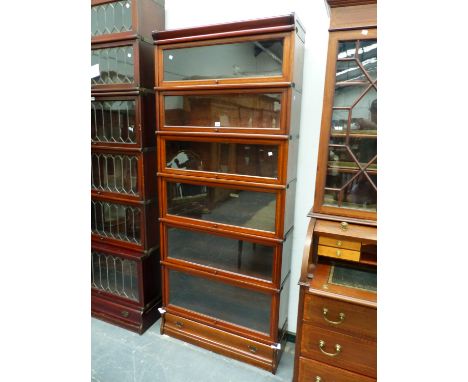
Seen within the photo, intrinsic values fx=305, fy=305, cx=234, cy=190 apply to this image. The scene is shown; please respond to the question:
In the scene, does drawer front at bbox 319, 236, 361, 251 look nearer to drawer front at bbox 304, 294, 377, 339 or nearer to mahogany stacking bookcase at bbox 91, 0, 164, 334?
drawer front at bbox 304, 294, 377, 339

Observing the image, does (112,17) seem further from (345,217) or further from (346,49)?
(345,217)

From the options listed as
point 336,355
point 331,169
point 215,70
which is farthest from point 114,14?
point 336,355

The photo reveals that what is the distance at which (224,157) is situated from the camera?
1.77 m

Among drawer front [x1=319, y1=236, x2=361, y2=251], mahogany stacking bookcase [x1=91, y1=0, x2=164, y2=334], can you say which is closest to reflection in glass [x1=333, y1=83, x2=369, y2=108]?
drawer front [x1=319, y1=236, x2=361, y2=251]

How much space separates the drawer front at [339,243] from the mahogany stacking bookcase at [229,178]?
241mm

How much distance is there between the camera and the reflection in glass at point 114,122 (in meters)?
1.93

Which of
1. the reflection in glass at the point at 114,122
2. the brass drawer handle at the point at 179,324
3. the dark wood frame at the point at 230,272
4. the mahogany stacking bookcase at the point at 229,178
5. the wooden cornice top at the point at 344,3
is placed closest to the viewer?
the wooden cornice top at the point at 344,3

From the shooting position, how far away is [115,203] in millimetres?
2086

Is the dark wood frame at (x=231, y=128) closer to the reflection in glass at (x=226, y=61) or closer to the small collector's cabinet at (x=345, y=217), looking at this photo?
the reflection in glass at (x=226, y=61)

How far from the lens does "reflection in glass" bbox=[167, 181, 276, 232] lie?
170cm

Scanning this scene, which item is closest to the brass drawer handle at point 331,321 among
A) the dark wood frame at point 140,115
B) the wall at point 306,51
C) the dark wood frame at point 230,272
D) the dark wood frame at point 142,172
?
the dark wood frame at point 230,272

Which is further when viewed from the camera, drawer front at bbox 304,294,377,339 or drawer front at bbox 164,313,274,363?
drawer front at bbox 164,313,274,363
